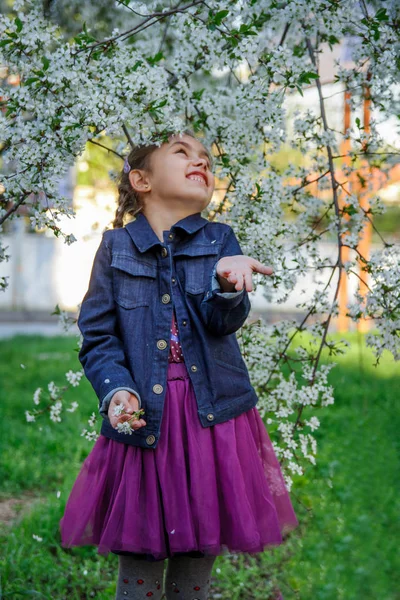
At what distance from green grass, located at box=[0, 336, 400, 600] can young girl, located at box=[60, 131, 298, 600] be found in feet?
1.06

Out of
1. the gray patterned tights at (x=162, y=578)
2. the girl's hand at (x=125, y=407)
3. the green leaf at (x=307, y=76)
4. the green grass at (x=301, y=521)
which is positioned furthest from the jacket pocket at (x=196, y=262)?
the gray patterned tights at (x=162, y=578)

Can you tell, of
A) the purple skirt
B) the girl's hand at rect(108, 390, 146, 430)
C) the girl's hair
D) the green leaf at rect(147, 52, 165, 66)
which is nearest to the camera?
the girl's hand at rect(108, 390, 146, 430)

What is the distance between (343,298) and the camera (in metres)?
8.63

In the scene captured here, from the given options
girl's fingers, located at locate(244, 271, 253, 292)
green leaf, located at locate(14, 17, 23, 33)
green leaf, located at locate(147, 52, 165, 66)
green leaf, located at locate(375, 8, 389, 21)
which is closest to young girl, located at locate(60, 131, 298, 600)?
girl's fingers, located at locate(244, 271, 253, 292)

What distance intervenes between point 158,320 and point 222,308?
0.21m

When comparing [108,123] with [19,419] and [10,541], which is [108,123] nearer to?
[10,541]

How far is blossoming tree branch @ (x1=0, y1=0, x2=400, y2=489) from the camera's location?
226 centimetres

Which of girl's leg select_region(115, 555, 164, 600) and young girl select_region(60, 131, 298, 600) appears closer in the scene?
young girl select_region(60, 131, 298, 600)

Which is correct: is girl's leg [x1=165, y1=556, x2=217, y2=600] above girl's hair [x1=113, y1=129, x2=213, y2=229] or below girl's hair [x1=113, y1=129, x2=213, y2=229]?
below

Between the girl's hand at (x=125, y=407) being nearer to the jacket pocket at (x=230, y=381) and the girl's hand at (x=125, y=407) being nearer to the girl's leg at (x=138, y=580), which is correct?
the jacket pocket at (x=230, y=381)

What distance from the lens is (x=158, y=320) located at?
203 centimetres

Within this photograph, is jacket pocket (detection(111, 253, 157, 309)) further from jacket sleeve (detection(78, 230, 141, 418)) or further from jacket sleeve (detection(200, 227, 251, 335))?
jacket sleeve (detection(200, 227, 251, 335))

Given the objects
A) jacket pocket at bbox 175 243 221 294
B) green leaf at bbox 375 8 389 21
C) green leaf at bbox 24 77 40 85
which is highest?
green leaf at bbox 375 8 389 21

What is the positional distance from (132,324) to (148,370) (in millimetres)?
141
